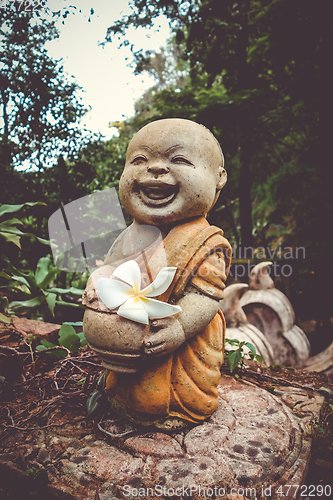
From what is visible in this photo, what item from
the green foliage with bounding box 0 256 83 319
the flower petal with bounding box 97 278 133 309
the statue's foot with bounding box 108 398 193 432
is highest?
the flower petal with bounding box 97 278 133 309

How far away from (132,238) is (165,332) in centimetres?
53

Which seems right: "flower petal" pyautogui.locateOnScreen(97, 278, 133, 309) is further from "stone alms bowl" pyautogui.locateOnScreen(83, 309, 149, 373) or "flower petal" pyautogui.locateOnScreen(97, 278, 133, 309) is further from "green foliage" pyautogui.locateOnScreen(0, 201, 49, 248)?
"green foliage" pyautogui.locateOnScreen(0, 201, 49, 248)

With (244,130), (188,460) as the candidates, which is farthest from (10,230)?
(244,130)

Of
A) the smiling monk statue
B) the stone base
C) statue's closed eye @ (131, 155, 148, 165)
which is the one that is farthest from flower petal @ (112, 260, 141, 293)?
the stone base

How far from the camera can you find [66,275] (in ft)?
15.0

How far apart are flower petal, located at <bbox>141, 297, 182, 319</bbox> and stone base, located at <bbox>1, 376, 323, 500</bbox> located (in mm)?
578

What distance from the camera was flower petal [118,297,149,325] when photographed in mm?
1307

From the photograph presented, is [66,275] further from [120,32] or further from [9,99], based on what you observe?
[120,32]

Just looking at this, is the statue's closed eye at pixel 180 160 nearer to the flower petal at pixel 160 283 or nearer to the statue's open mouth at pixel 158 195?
the statue's open mouth at pixel 158 195

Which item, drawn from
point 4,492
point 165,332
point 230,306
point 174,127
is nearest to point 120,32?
point 174,127

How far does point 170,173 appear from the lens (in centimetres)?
156

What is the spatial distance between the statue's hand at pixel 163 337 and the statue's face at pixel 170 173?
1.61 feet

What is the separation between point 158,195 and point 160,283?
47 cm

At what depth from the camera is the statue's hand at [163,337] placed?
137 cm
